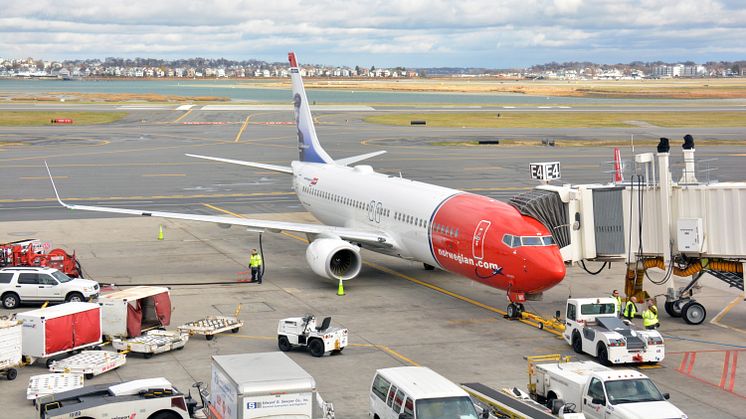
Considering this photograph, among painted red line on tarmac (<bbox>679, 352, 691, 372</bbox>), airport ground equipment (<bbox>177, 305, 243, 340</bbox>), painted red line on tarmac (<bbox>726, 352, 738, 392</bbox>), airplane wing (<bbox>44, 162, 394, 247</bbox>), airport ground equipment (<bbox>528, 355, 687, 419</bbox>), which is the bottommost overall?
painted red line on tarmac (<bbox>726, 352, 738, 392</bbox>)

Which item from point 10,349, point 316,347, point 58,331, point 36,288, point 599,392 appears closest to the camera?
point 599,392

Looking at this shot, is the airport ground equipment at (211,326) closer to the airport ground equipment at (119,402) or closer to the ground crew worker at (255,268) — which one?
the ground crew worker at (255,268)

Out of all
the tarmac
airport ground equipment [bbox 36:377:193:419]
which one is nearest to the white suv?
the tarmac

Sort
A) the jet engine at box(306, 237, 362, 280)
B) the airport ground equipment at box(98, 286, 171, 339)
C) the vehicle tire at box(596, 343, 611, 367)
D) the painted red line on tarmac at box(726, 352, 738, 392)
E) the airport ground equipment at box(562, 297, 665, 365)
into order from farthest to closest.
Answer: the jet engine at box(306, 237, 362, 280) < the airport ground equipment at box(98, 286, 171, 339) < the vehicle tire at box(596, 343, 611, 367) < the airport ground equipment at box(562, 297, 665, 365) < the painted red line on tarmac at box(726, 352, 738, 392)

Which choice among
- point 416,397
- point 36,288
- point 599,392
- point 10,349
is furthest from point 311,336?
point 36,288

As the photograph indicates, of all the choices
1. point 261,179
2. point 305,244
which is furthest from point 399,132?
point 305,244

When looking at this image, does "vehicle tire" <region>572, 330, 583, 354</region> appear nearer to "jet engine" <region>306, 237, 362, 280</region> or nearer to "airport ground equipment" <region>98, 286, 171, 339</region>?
"jet engine" <region>306, 237, 362, 280</region>

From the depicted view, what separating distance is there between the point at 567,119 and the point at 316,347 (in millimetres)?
133133

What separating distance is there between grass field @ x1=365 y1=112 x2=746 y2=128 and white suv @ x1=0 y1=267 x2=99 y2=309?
11020 cm

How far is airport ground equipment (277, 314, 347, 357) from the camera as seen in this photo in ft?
107

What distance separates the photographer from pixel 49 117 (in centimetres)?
15488

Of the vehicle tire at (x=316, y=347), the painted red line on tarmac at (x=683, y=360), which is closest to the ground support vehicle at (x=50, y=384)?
the vehicle tire at (x=316, y=347)

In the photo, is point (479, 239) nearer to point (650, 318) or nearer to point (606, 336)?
point (650, 318)

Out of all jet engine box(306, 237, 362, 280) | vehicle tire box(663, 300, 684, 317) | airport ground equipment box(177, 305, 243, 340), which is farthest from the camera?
jet engine box(306, 237, 362, 280)
